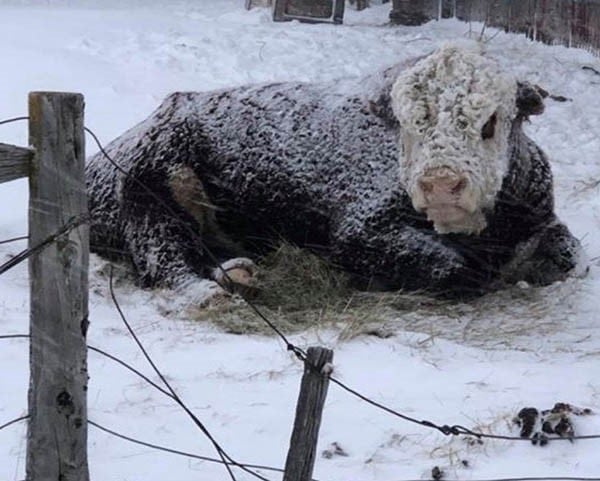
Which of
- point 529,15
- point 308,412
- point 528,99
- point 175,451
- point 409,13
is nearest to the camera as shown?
point 308,412

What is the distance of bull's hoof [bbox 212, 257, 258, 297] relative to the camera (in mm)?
6043

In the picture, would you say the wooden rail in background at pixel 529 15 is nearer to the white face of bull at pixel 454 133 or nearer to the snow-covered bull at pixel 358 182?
the snow-covered bull at pixel 358 182

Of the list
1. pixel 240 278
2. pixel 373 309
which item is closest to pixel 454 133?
pixel 373 309

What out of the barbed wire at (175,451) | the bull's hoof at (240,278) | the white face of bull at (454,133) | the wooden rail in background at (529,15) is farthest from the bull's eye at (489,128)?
the wooden rail in background at (529,15)

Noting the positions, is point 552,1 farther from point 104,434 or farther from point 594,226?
point 104,434

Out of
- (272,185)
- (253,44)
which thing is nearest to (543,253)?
(272,185)

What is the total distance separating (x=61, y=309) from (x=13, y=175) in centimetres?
38

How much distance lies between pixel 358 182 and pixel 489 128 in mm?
811

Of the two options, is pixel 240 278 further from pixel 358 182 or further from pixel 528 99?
pixel 528 99

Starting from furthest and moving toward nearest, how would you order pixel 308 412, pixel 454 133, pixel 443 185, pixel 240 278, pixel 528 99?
1. pixel 528 99
2. pixel 240 278
3. pixel 454 133
4. pixel 443 185
5. pixel 308 412

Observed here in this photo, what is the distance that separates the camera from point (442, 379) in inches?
183

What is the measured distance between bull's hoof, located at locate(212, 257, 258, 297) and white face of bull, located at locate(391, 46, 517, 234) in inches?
35.9

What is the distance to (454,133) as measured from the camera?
19.5ft

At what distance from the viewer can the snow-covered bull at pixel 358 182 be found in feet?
19.9
